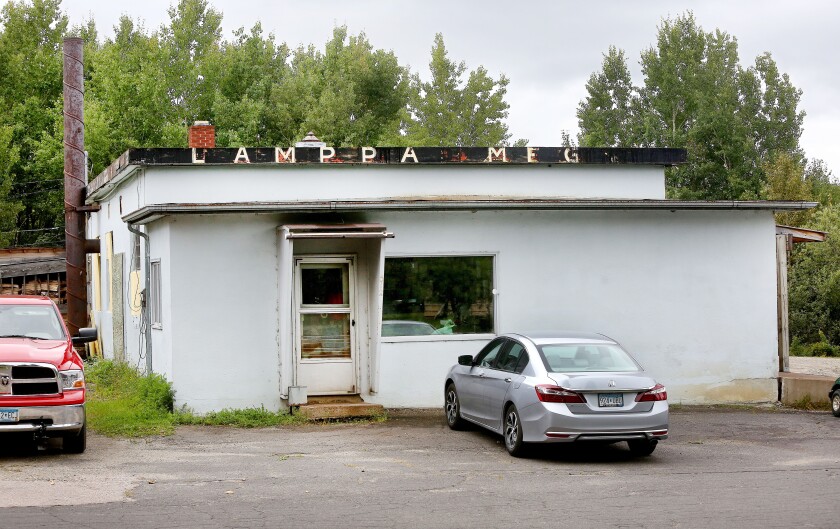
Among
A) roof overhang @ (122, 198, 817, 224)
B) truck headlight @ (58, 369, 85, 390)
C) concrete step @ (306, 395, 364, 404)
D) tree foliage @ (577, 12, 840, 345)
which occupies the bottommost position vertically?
concrete step @ (306, 395, 364, 404)

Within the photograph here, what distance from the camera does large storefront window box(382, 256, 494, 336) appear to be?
1712 centimetres

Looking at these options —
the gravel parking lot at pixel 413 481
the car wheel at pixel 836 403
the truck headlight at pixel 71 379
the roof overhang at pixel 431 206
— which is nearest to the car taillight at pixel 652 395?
the gravel parking lot at pixel 413 481

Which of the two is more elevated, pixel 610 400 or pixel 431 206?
pixel 431 206

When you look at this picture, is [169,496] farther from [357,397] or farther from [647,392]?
[357,397]

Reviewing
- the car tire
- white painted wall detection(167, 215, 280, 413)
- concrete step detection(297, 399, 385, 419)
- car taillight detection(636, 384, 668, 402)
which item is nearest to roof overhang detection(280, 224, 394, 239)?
white painted wall detection(167, 215, 280, 413)

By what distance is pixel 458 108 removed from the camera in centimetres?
6725

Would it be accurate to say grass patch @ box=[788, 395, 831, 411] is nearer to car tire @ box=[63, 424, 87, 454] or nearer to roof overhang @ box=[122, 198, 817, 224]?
roof overhang @ box=[122, 198, 817, 224]

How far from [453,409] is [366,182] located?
237 inches

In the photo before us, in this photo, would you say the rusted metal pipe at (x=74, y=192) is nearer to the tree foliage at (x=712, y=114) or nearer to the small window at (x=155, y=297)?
the small window at (x=155, y=297)

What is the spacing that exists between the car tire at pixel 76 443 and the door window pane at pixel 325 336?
4871 millimetres

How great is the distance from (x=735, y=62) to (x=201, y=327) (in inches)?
2071

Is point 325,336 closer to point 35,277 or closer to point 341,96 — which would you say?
point 35,277

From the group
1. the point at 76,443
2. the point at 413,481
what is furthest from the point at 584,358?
the point at 76,443

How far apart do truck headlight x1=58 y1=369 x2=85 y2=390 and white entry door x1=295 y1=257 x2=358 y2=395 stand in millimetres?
4921
